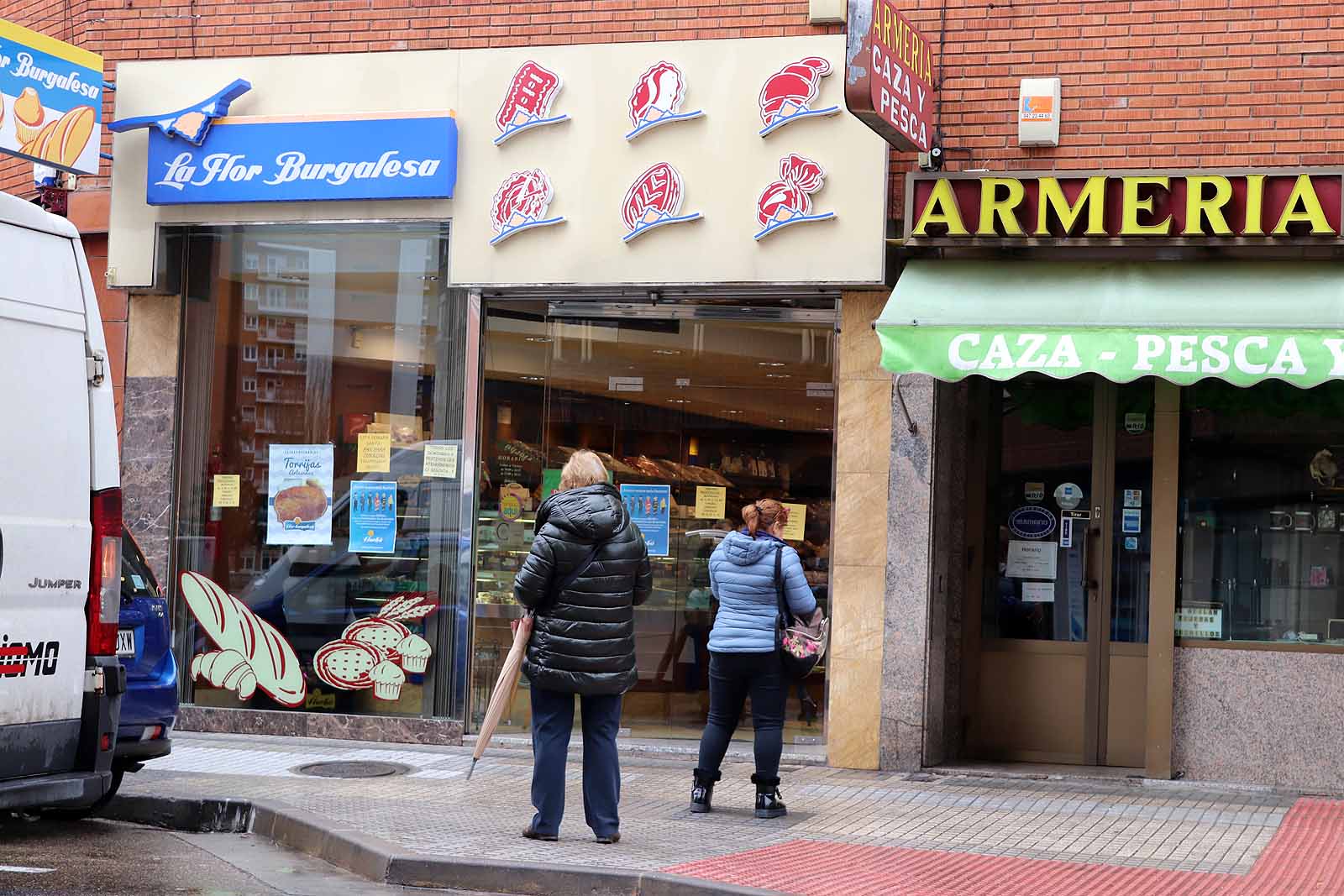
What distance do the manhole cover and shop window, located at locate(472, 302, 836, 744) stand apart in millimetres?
1103

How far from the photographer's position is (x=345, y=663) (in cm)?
1148

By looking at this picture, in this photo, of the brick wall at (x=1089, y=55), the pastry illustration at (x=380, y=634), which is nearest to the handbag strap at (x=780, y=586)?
the brick wall at (x=1089, y=55)

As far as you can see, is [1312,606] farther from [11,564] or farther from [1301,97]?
[11,564]

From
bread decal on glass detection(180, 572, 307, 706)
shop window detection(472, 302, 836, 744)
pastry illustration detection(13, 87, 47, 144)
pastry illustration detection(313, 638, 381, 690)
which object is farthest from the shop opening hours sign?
pastry illustration detection(13, 87, 47, 144)

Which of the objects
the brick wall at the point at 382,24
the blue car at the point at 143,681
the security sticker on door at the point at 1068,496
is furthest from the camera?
the security sticker on door at the point at 1068,496

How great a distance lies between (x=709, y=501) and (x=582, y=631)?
370cm

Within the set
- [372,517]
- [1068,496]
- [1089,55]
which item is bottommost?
[372,517]

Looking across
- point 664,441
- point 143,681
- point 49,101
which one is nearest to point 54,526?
point 143,681

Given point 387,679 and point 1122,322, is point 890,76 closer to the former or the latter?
Result: point 1122,322

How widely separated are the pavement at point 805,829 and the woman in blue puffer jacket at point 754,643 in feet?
0.89

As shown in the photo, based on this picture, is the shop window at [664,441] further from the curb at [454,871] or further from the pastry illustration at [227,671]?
the curb at [454,871]

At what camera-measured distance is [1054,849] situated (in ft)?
26.4

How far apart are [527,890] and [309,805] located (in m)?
2.04

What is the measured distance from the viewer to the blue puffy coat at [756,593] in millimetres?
8617
